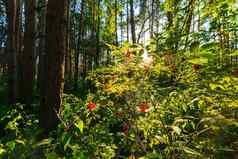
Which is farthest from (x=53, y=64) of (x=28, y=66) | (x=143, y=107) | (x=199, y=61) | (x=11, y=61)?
(x=28, y=66)

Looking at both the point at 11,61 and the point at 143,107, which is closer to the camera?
the point at 143,107

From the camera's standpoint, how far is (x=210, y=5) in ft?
8.30

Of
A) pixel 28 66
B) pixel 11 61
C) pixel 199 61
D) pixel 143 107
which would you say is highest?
pixel 11 61

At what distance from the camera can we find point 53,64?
5250mm

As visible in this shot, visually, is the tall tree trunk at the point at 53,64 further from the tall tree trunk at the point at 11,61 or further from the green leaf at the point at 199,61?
the tall tree trunk at the point at 11,61

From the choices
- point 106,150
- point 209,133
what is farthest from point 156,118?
point 106,150

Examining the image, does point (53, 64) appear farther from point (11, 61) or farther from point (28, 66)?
point (28, 66)

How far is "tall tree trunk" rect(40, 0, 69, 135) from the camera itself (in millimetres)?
5203

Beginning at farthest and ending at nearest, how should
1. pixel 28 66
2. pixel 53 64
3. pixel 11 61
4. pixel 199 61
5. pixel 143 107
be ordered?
pixel 28 66
pixel 11 61
pixel 53 64
pixel 143 107
pixel 199 61

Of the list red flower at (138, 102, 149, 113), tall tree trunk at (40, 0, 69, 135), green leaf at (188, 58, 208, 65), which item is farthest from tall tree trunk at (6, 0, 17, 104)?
green leaf at (188, 58, 208, 65)

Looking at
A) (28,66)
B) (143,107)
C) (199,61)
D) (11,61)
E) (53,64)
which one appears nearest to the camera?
(199,61)

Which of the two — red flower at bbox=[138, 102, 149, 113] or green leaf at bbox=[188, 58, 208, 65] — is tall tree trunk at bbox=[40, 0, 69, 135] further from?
green leaf at bbox=[188, 58, 208, 65]

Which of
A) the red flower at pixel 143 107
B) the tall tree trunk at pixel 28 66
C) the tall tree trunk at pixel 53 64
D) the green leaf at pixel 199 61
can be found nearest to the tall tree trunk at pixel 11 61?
the tall tree trunk at pixel 28 66

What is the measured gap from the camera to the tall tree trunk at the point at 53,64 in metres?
5.20
